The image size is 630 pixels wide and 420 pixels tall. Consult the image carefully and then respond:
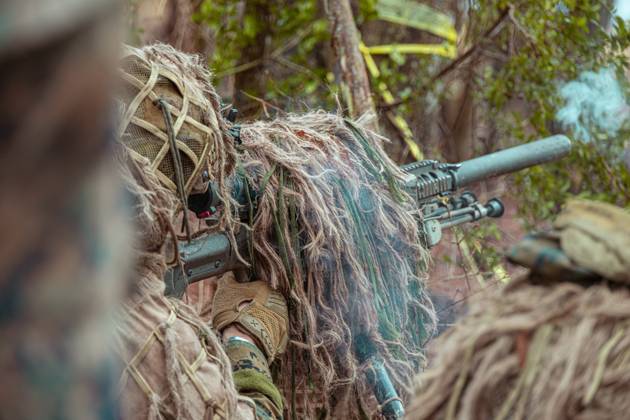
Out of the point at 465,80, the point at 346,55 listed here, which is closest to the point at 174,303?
the point at 346,55

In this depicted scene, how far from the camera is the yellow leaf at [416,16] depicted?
6914 millimetres

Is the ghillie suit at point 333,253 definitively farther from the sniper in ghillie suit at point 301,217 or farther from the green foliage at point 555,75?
the green foliage at point 555,75

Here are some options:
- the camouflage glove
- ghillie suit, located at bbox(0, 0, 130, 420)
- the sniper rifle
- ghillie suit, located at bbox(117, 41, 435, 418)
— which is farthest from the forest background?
ghillie suit, located at bbox(0, 0, 130, 420)

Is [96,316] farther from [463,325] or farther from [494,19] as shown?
[494,19]

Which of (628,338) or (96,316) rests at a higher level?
(96,316)

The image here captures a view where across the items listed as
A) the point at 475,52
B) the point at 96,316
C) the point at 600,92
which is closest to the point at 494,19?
the point at 475,52

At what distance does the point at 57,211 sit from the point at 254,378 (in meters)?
1.74

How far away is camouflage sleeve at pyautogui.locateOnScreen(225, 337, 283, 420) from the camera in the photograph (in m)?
2.22

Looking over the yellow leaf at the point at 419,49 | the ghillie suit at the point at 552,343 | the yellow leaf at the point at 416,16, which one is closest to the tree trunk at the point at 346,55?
the yellow leaf at the point at 419,49

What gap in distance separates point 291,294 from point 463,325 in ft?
4.59

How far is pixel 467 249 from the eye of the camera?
435cm

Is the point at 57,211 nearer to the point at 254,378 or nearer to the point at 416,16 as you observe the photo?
the point at 254,378

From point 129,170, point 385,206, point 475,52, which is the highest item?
point 475,52

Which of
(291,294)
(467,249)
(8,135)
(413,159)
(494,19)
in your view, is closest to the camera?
(8,135)
